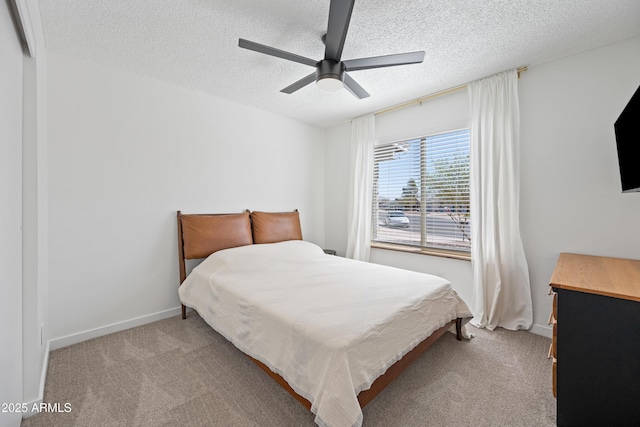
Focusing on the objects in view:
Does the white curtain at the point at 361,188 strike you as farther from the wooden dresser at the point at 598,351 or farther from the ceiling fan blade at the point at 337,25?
the wooden dresser at the point at 598,351

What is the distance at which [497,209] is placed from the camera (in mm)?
2576

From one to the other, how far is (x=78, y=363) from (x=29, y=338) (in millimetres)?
643

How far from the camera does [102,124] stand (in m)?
2.39

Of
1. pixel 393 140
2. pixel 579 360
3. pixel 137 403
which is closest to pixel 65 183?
pixel 137 403

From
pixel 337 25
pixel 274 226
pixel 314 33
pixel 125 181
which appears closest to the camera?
pixel 337 25

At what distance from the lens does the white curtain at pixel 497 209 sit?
2.46 m

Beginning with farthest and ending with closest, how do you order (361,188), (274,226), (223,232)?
(361,188) < (274,226) < (223,232)

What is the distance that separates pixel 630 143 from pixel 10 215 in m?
3.63

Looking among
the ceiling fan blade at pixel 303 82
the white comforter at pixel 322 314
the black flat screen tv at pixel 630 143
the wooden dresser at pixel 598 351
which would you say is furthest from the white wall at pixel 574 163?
the ceiling fan blade at pixel 303 82

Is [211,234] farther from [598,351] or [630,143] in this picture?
[630,143]

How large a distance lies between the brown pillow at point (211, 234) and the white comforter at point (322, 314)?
20cm

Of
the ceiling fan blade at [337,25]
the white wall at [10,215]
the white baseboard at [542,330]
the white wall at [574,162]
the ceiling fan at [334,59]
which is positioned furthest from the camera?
the white baseboard at [542,330]

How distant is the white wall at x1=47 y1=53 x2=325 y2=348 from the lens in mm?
2211

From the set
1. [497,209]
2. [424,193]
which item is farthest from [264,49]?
[497,209]
